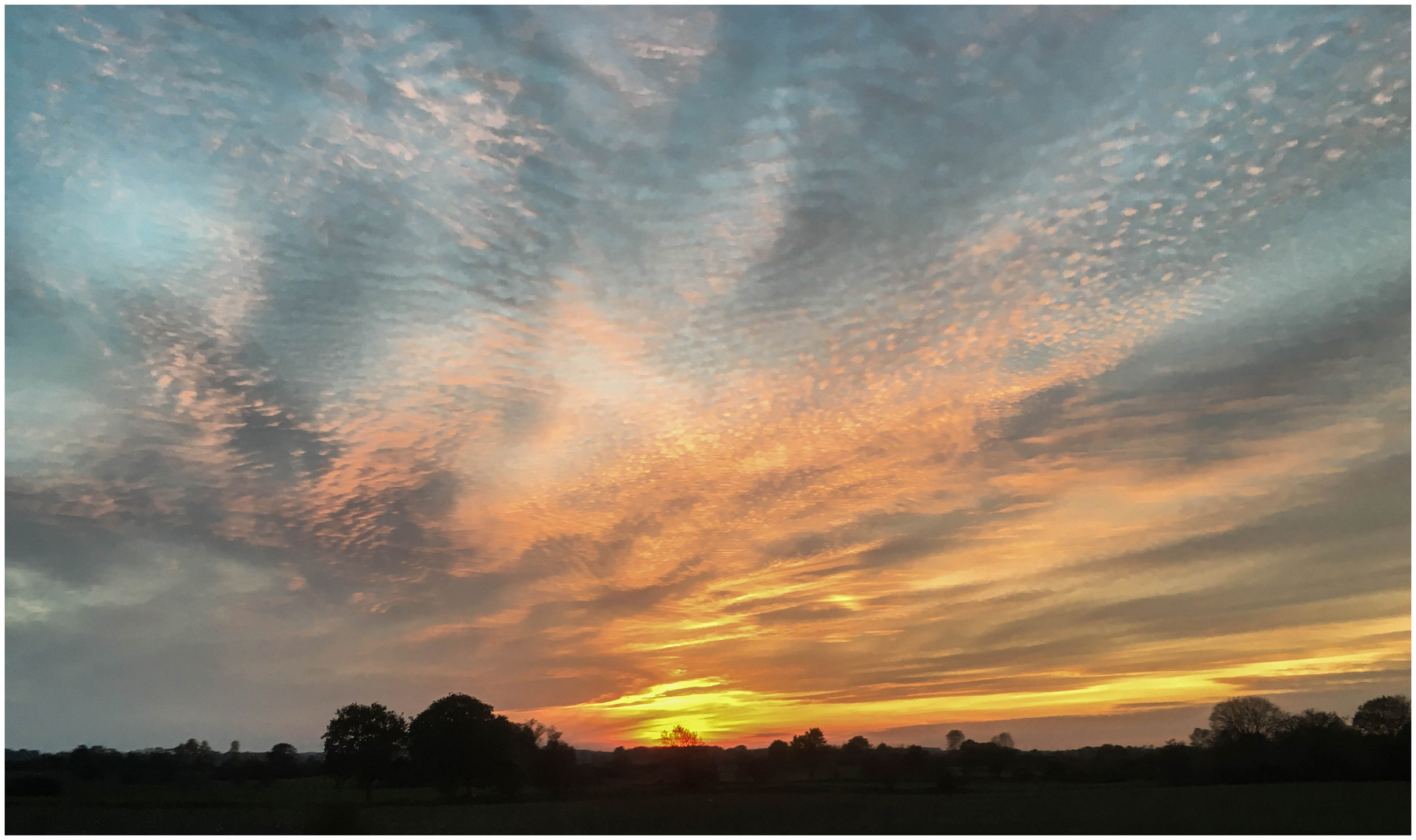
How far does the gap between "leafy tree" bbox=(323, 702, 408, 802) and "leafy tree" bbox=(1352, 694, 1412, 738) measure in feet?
266

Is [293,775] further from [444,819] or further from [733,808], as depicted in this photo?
[733,808]

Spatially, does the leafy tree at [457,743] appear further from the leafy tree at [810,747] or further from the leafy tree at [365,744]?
the leafy tree at [810,747]

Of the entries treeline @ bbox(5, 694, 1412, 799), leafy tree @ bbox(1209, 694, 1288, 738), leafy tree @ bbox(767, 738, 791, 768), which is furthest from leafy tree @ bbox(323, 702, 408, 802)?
leafy tree @ bbox(1209, 694, 1288, 738)

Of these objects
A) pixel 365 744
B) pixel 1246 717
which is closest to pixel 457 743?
pixel 365 744

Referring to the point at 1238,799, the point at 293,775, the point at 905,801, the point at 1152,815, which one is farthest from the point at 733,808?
the point at 293,775

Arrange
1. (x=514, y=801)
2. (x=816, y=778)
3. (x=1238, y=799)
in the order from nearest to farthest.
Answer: (x=1238, y=799), (x=514, y=801), (x=816, y=778)

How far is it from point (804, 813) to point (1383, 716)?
46.8 metres

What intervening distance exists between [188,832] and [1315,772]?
82.5m

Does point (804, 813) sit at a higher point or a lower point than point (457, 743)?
lower

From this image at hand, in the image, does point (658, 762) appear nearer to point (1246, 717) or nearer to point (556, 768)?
point (556, 768)

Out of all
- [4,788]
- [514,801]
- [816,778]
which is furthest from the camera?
[816,778]

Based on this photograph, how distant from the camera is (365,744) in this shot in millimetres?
77188

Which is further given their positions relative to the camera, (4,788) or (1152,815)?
(4,788)

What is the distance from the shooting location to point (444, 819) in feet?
206
